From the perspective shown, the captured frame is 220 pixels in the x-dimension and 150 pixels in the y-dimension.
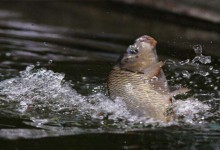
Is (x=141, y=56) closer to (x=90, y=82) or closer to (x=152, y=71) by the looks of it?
(x=152, y=71)

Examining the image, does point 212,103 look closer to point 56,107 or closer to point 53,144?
point 56,107

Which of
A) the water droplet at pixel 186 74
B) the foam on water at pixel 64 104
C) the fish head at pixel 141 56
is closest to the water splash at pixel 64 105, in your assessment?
the foam on water at pixel 64 104

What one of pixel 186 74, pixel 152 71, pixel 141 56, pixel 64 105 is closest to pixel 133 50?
pixel 141 56

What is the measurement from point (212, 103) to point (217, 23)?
5.46 m

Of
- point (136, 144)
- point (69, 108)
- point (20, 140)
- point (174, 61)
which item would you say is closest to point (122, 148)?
point (136, 144)

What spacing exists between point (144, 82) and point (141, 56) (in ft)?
0.65

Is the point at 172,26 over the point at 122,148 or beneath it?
over

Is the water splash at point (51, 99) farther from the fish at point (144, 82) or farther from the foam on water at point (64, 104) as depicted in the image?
the fish at point (144, 82)

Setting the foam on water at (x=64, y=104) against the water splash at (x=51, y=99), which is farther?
the water splash at (x=51, y=99)

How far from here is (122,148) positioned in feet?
13.2

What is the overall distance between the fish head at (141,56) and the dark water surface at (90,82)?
0.29m

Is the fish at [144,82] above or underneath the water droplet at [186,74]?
underneath

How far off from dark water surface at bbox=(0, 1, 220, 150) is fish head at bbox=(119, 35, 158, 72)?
295 mm

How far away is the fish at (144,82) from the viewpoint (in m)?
4.39
